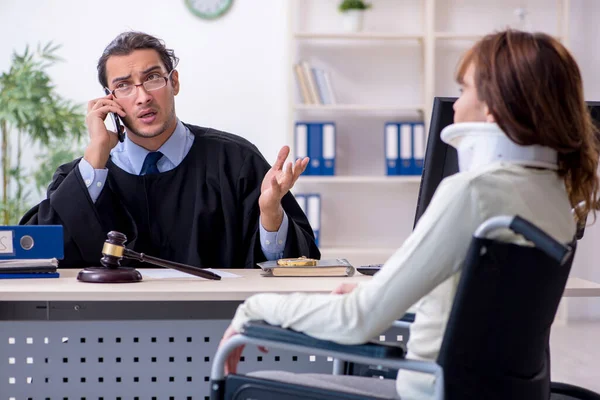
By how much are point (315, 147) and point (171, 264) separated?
3.10 metres

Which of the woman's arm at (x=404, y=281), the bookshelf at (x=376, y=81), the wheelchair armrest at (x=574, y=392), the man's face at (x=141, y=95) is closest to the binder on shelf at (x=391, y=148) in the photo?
the bookshelf at (x=376, y=81)

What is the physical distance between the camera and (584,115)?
1.36 meters

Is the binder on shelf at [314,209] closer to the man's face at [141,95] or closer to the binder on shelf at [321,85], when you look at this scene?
the binder on shelf at [321,85]

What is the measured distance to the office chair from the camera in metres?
1.22

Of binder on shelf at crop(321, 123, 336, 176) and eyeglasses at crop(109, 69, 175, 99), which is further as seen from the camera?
binder on shelf at crop(321, 123, 336, 176)

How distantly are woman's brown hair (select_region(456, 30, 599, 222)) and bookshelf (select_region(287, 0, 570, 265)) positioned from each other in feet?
12.6

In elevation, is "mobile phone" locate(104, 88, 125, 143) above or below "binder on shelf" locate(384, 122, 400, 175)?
above

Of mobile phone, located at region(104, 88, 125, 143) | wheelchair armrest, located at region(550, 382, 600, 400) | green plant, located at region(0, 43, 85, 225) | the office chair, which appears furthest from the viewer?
green plant, located at region(0, 43, 85, 225)

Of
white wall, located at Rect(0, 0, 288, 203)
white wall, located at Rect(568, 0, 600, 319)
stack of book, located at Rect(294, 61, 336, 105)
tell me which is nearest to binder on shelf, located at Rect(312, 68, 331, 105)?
stack of book, located at Rect(294, 61, 336, 105)

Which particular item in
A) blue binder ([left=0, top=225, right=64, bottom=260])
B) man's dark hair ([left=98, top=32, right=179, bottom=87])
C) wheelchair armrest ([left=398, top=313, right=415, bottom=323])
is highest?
man's dark hair ([left=98, top=32, right=179, bottom=87])

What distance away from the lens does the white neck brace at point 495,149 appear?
133 cm

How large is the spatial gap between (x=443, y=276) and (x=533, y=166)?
24 cm

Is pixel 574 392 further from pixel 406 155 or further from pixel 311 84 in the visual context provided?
pixel 311 84

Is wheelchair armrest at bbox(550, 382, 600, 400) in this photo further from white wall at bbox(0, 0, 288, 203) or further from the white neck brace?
white wall at bbox(0, 0, 288, 203)
